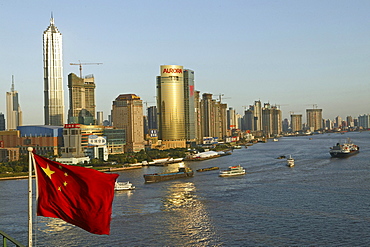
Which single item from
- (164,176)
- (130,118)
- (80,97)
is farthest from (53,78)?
(164,176)

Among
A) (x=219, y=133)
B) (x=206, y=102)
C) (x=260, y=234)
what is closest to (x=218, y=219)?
(x=260, y=234)

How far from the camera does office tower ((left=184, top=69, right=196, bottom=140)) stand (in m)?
142

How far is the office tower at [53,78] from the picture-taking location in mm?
187125

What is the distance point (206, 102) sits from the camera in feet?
576

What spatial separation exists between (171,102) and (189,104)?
36.9ft

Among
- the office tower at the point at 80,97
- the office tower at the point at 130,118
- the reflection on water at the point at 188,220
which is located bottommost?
the reflection on water at the point at 188,220

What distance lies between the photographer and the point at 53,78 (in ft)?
619

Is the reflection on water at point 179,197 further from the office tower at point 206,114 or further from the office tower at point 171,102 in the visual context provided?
the office tower at point 206,114

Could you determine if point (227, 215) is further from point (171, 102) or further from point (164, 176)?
point (171, 102)

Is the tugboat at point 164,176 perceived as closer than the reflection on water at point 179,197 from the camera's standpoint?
No

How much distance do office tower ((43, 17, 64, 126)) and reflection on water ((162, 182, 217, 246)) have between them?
153 meters

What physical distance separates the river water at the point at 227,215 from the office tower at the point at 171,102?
82.8 m

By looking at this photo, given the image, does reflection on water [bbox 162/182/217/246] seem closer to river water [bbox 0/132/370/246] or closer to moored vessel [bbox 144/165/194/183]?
river water [bbox 0/132/370/246]

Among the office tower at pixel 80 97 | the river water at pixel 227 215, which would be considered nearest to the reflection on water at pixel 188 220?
the river water at pixel 227 215
